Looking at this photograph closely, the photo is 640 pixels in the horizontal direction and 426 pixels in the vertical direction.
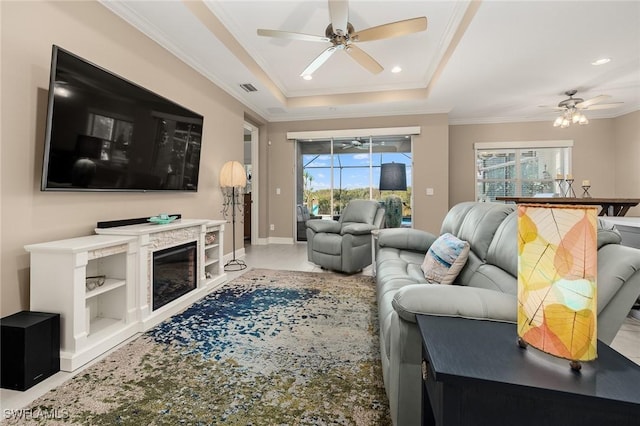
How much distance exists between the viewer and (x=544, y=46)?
3.27 meters

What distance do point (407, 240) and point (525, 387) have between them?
2.19 metres

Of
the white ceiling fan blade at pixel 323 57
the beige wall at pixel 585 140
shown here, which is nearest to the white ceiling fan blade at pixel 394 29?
the white ceiling fan blade at pixel 323 57

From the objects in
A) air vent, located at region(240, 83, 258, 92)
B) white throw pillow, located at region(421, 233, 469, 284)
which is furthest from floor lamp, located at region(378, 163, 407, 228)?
white throw pillow, located at region(421, 233, 469, 284)

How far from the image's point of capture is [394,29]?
106 inches

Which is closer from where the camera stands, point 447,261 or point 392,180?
point 447,261

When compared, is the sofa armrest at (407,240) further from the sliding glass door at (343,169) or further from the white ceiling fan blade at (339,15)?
the sliding glass door at (343,169)

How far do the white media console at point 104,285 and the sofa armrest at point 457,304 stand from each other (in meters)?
1.85

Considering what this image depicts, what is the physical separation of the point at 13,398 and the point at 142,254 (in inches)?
38.5

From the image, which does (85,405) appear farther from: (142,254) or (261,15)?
(261,15)

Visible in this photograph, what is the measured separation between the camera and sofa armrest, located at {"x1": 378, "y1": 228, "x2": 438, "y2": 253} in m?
2.77

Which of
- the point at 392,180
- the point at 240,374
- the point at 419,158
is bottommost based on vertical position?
the point at 240,374

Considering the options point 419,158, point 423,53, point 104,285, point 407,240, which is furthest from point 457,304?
point 419,158

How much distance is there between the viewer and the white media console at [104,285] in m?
1.72

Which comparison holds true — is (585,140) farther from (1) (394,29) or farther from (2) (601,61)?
(1) (394,29)
